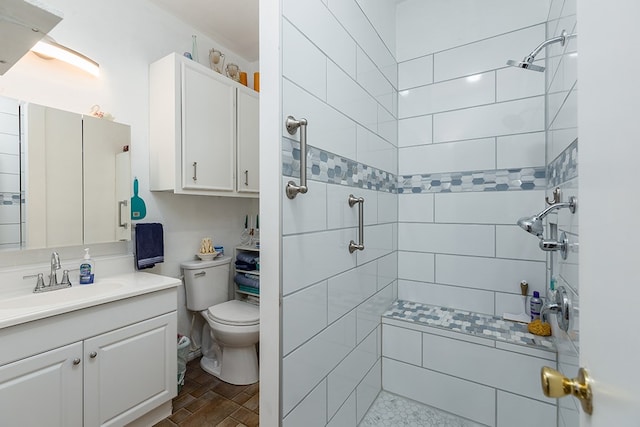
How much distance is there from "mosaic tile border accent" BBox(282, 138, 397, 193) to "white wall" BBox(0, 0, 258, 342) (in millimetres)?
1565

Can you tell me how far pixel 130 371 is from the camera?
1485mm

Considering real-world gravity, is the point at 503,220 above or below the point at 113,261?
above

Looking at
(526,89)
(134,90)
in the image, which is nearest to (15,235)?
(134,90)

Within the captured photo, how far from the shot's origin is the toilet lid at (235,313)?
197cm

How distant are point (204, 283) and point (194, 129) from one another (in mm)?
1193

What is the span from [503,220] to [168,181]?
2.24 meters

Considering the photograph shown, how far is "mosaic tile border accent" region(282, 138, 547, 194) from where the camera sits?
1090 millimetres

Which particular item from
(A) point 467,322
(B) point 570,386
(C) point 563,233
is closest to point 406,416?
(A) point 467,322

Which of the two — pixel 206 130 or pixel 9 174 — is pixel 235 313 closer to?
pixel 206 130

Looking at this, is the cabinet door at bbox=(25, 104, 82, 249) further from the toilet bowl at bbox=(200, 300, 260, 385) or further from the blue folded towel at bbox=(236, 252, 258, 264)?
the blue folded towel at bbox=(236, 252, 258, 264)

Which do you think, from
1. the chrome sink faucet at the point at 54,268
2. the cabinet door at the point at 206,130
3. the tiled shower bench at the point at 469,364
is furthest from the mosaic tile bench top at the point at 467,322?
the chrome sink faucet at the point at 54,268

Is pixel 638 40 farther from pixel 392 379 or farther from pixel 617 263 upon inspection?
pixel 392 379

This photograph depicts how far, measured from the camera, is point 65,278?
161 cm

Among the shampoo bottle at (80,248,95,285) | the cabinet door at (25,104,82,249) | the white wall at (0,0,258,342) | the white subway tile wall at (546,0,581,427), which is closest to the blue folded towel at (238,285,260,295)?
the white wall at (0,0,258,342)
